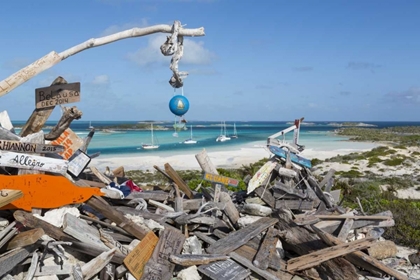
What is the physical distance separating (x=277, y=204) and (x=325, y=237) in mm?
1274

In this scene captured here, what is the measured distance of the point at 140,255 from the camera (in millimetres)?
7199

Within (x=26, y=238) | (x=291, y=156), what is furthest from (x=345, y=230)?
(x=26, y=238)

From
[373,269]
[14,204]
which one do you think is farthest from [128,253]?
[373,269]

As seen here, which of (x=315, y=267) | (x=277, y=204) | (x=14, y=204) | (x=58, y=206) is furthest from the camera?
(x=277, y=204)

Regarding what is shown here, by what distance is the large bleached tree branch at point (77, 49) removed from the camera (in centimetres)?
689

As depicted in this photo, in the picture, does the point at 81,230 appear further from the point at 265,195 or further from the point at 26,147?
the point at 265,195

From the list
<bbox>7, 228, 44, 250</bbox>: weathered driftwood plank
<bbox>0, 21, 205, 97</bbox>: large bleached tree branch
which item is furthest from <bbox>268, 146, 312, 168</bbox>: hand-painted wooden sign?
<bbox>7, 228, 44, 250</bbox>: weathered driftwood plank

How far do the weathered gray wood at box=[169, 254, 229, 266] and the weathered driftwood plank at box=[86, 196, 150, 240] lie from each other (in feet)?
2.43

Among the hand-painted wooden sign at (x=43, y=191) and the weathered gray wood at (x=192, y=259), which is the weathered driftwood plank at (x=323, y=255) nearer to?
the weathered gray wood at (x=192, y=259)

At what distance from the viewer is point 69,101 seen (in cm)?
757

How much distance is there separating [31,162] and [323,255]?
541cm

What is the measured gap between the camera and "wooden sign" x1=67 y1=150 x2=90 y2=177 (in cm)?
798

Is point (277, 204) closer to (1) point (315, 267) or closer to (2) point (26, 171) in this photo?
(1) point (315, 267)

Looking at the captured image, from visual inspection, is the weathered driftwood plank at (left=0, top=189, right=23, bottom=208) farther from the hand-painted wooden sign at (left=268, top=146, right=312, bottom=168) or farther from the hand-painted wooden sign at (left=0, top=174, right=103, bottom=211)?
the hand-painted wooden sign at (left=268, top=146, right=312, bottom=168)
